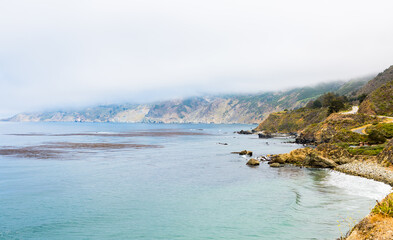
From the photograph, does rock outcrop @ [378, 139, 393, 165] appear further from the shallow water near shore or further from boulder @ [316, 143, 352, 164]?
boulder @ [316, 143, 352, 164]

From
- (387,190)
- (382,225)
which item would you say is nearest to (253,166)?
(387,190)

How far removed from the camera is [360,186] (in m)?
39.2

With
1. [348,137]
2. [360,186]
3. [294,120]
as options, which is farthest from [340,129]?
[294,120]

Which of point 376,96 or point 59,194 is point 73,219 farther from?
point 376,96

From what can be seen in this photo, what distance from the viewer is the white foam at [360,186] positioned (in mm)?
34812

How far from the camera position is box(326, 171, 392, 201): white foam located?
3481cm

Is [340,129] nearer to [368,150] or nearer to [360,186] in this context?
[368,150]

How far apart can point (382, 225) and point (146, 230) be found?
19.3 meters

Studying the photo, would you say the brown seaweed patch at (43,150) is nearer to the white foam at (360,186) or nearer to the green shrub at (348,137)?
the white foam at (360,186)

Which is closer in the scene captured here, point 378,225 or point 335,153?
point 378,225

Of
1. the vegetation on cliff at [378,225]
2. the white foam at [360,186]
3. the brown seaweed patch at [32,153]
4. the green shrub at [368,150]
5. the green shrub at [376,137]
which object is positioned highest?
the vegetation on cliff at [378,225]

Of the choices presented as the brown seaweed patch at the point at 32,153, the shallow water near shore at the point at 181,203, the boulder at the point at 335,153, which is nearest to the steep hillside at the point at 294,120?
the boulder at the point at 335,153

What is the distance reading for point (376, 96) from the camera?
4680 inches

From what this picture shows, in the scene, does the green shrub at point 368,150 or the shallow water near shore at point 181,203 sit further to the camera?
the green shrub at point 368,150
